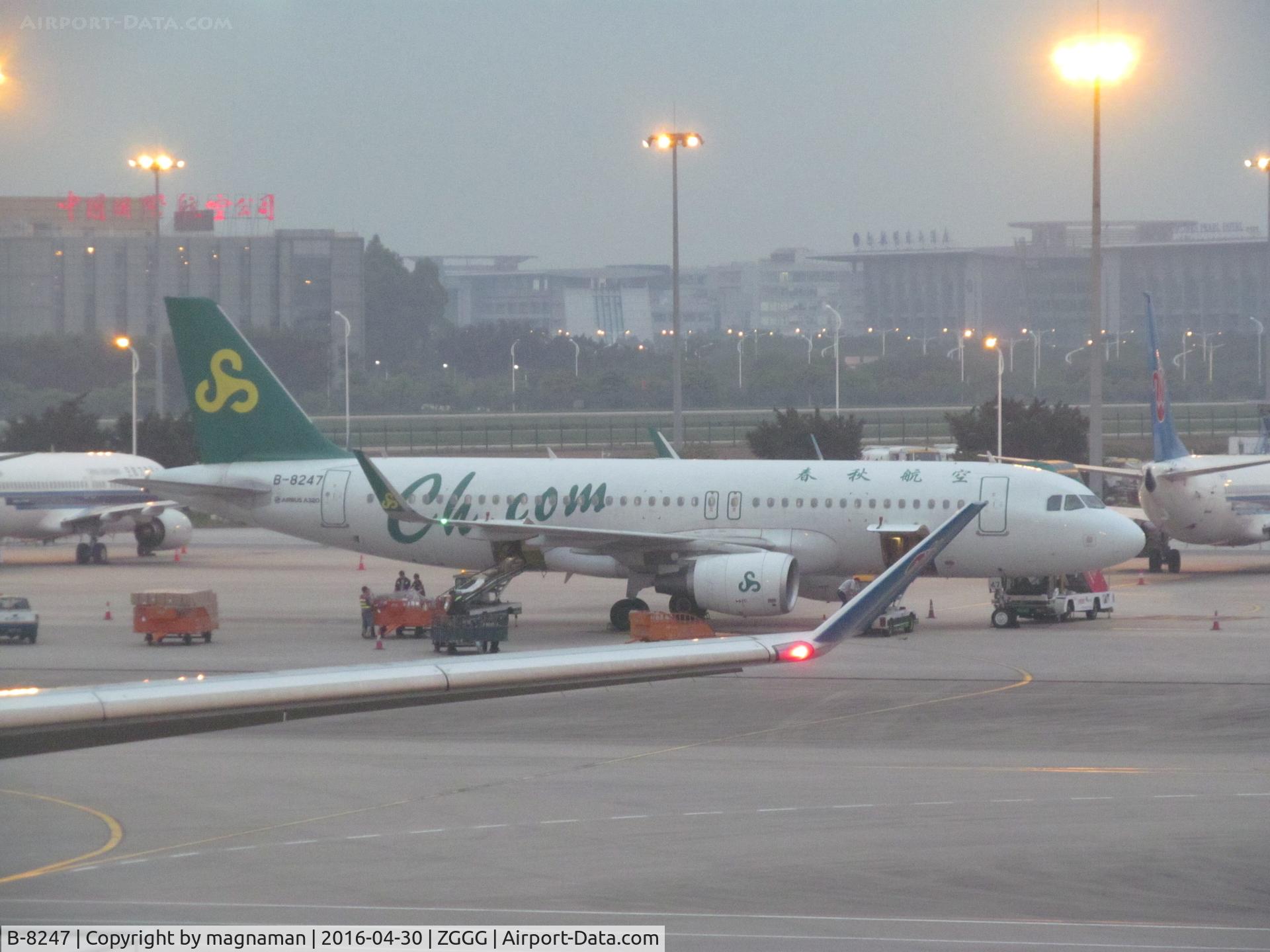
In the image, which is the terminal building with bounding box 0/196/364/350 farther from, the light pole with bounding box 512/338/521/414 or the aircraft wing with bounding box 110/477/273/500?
the light pole with bounding box 512/338/521/414

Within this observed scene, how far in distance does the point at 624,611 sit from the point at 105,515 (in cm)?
2486

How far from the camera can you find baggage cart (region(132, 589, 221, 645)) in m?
31.7

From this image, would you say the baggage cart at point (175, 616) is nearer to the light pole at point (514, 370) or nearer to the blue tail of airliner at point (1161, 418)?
the blue tail of airliner at point (1161, 418)

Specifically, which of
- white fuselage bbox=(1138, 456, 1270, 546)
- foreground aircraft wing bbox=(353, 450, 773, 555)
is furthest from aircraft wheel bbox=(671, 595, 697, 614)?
white fuselage bbox=(1138, 456, 1270, 546)

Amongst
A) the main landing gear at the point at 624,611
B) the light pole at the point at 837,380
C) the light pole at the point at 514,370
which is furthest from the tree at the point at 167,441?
the light pole at the point at 514,370

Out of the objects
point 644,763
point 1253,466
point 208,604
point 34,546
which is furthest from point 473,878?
point 34,546

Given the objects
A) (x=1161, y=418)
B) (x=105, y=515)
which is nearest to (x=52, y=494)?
(x=105, y=515)

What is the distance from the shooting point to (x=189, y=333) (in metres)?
37.8

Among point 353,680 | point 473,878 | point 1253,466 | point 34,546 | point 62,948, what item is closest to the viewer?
point 353,680

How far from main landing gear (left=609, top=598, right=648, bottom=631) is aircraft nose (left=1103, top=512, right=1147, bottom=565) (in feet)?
32.1

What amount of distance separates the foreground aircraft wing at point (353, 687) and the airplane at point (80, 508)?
46241mm

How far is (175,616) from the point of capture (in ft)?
104

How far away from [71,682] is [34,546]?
36.7m

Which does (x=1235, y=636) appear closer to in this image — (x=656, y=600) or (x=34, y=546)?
(x=656, y=600)
